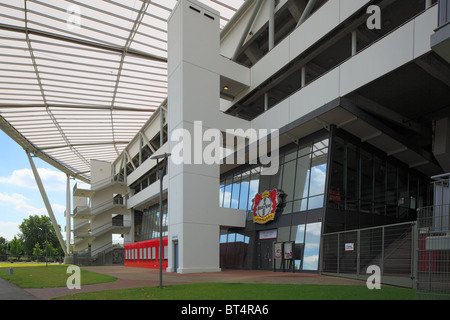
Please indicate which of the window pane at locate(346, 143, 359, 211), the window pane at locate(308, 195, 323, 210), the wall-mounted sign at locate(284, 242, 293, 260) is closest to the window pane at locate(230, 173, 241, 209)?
the wall-mounted sign at locate(284, 242, 293, 260)

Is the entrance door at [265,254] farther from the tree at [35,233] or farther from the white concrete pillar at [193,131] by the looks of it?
the tree at [35,233]

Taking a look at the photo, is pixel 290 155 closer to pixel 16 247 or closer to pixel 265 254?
pixel 265 254

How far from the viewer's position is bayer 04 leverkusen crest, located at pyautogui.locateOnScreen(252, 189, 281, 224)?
986 inches

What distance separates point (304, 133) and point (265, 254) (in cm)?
850

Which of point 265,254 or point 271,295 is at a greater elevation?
point 271,295

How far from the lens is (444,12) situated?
39.0 feet

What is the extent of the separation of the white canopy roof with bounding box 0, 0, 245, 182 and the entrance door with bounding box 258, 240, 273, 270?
17959 millimetres

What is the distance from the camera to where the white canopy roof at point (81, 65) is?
30266 mm

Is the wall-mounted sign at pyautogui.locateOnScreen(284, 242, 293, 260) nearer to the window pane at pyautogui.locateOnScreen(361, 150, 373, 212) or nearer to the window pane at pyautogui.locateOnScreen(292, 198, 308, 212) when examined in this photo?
the window pane at pyautogui.locateOnScreen(292, 198, 308, 212)

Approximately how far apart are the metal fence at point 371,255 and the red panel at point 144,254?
17.3m

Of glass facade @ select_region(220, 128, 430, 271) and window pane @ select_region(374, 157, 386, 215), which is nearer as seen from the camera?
glass facade @ select_region(220, 128, 430, 271)

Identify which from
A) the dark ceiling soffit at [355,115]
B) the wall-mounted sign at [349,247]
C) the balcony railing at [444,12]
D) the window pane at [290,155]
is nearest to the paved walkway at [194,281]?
the wall-mounted sign at [349,247]

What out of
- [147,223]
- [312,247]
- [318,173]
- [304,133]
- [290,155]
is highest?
[304,133]

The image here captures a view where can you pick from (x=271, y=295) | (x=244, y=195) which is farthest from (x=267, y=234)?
(x=271, y=295)
